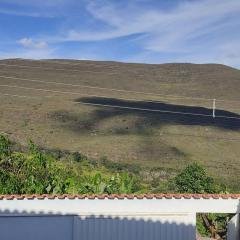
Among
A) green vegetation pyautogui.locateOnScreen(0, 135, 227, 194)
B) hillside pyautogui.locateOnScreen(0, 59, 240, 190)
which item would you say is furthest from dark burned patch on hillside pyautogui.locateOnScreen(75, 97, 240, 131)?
green vegetation pyautogui.locateOnScreen(0, 135, 227, 194)

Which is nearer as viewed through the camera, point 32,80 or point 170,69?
point 32,80

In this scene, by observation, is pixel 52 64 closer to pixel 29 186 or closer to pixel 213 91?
pixel 213 91

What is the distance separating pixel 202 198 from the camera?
1506 cm

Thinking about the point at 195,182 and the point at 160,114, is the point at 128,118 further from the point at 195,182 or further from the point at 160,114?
the point at 195,182

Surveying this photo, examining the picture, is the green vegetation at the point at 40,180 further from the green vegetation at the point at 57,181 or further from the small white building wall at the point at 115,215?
the small white building wall at the point at 115,215

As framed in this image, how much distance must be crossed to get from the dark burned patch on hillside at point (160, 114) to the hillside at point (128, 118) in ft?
0.33

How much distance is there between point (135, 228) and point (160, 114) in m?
43.9

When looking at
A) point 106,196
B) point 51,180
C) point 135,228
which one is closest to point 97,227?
point 106,196

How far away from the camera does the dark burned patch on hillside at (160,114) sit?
184 ft

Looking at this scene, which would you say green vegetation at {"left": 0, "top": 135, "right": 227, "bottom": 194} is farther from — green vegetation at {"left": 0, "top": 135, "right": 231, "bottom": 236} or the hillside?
the hillside

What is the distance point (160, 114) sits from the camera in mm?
58469

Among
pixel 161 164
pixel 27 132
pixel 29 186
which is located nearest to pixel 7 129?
pixel 27 132

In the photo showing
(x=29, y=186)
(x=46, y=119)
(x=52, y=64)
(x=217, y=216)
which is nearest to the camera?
(x=29, y=186)

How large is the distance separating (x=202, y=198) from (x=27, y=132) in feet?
124
